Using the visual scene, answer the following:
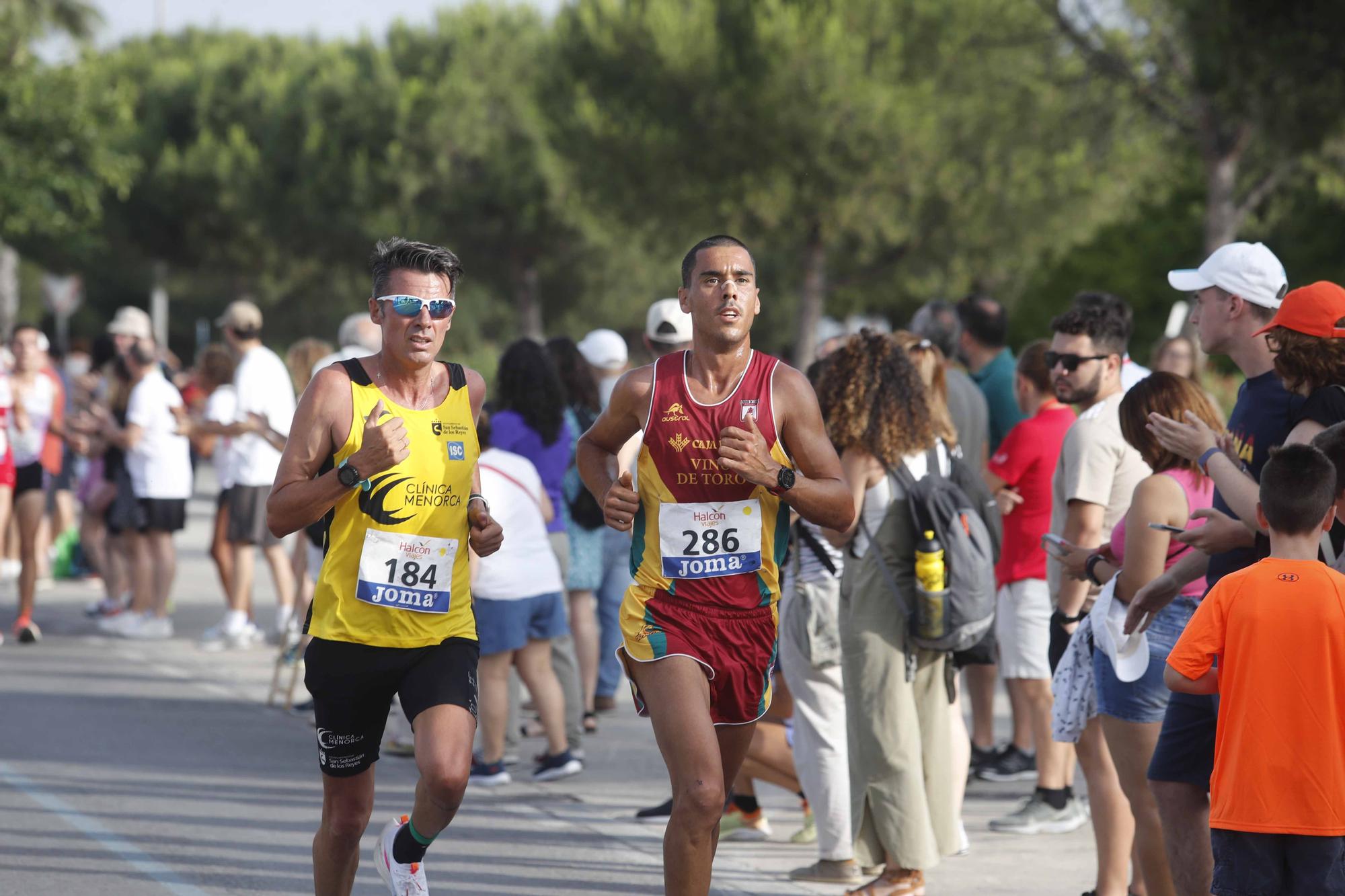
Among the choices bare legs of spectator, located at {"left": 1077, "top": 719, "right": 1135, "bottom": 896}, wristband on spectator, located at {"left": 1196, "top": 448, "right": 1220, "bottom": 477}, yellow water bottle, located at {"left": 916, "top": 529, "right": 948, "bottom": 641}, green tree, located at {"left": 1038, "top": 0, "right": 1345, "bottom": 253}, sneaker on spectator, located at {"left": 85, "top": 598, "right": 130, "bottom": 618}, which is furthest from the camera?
green tree, located at {"left": 1038, "top": 0, "right": 1345, "bottom": 253}

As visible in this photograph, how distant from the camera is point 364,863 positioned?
6301mm

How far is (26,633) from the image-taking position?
1146 centimetres

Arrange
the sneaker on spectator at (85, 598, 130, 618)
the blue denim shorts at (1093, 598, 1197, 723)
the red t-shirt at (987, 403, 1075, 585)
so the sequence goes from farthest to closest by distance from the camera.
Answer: the sneaker on spectator at (85, 598, 130, 618)
the red t-shirt at (987, 403, 1075, 585)
the blue denim shorts at (1093, 598, 1197, 723)

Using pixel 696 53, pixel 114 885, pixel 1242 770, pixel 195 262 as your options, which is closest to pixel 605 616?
pixel 114 885

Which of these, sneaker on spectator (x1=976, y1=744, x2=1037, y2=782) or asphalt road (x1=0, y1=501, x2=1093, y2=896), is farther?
sneaker on spectator (x1=976, y1=744, x2=1037, y2=782)

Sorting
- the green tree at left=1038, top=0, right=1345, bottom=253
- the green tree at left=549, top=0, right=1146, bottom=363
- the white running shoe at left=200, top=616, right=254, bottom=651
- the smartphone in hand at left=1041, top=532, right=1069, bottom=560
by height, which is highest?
the green tree at left=549, top=0, right=1146, bottom=363

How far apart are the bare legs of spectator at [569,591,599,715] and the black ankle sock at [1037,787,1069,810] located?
294 centimetres

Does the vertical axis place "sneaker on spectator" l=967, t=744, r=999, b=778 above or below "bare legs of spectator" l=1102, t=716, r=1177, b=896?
below

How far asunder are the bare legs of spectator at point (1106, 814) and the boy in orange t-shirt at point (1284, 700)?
1523 mm

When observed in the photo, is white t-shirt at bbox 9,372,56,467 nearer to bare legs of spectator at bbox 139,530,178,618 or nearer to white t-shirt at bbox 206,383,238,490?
bare legs of spectator at bbox 139,530,178,618

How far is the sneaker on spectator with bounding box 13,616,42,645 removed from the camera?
11.5 m

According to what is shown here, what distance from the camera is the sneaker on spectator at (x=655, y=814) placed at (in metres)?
7.11

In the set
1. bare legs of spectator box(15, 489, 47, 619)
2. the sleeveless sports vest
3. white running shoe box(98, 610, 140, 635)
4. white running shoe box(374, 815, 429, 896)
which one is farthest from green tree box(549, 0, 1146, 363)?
white running shoe box(374, 815, 429, 896)

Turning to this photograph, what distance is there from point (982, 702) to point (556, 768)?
7.03ft
